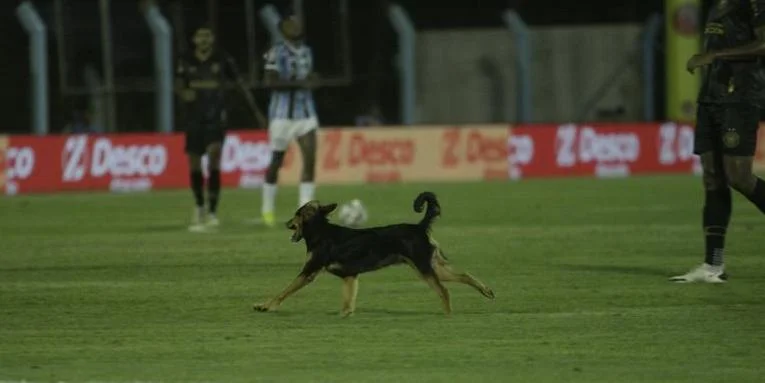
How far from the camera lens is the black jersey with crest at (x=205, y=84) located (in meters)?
19.5

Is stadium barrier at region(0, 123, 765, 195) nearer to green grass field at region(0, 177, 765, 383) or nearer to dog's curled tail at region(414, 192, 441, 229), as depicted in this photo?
green grass field at region(0, 177, 765, 383)

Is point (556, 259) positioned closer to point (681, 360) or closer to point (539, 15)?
point (681, 360)

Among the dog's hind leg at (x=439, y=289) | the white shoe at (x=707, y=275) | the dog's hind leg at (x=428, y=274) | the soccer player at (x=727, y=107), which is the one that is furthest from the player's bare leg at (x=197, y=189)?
the dog's hind leg at (x=428, y=274)

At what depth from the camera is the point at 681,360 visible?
9383 mm

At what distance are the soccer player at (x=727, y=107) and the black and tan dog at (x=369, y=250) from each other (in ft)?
8.80

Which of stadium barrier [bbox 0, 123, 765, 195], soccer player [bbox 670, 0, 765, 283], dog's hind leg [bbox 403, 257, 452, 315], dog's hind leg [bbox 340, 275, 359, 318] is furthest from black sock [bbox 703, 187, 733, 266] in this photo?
stadium barrier [bbox 0, 123, 765, 195]

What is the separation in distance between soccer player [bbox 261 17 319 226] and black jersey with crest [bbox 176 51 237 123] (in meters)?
0.53

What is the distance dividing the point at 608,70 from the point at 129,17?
1014cm

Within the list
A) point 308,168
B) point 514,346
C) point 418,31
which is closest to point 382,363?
point 514,346

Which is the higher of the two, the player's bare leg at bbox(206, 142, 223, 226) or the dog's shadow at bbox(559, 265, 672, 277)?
the player's bare leg at bbox(206, 142, 223, 226)

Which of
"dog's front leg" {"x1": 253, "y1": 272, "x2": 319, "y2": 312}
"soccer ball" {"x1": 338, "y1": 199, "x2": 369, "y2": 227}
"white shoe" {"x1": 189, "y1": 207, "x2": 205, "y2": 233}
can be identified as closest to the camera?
Answer: "dog's front leg" {"x1": 253, "y1": 272, "x2": 319, "y2": 312}

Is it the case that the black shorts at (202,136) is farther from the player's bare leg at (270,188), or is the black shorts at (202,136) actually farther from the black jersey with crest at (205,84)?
the player's bare leg at (270,188)

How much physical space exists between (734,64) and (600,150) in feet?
64.3

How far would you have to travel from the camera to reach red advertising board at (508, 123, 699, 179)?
32031mm
